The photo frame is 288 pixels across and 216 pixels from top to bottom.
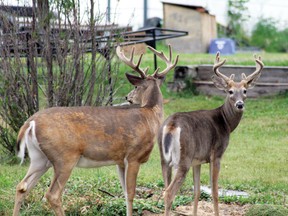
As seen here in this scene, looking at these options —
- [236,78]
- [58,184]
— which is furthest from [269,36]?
[58,184]

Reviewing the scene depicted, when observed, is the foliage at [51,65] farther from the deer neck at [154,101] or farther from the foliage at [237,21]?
the foliage at [237,21]

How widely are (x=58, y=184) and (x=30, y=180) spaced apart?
46 cm

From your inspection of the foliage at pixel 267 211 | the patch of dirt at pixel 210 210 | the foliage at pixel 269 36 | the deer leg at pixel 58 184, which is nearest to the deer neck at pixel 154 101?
the patch of dirt at pixel 210 210

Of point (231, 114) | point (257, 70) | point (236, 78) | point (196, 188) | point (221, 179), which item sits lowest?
point (221, 179)

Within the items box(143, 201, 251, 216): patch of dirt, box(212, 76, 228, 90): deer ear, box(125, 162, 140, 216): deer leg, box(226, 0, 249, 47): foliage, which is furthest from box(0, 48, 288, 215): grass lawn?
box(226, 0, 249, 47): foliage

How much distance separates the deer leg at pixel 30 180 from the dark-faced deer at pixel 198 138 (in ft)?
4.05

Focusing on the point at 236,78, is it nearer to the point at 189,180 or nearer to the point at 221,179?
the point at 221,179

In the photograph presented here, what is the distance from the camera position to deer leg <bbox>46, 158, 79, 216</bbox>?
7.84m

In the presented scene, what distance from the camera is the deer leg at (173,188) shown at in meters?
7.94

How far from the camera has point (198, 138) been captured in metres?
8.32

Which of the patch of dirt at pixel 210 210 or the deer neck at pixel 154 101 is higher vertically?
the deer neck at pixel 154 101

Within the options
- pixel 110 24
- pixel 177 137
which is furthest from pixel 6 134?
pixel 177 137

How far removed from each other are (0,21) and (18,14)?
32 centimetres

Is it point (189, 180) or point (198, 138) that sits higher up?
point (198, 138)
